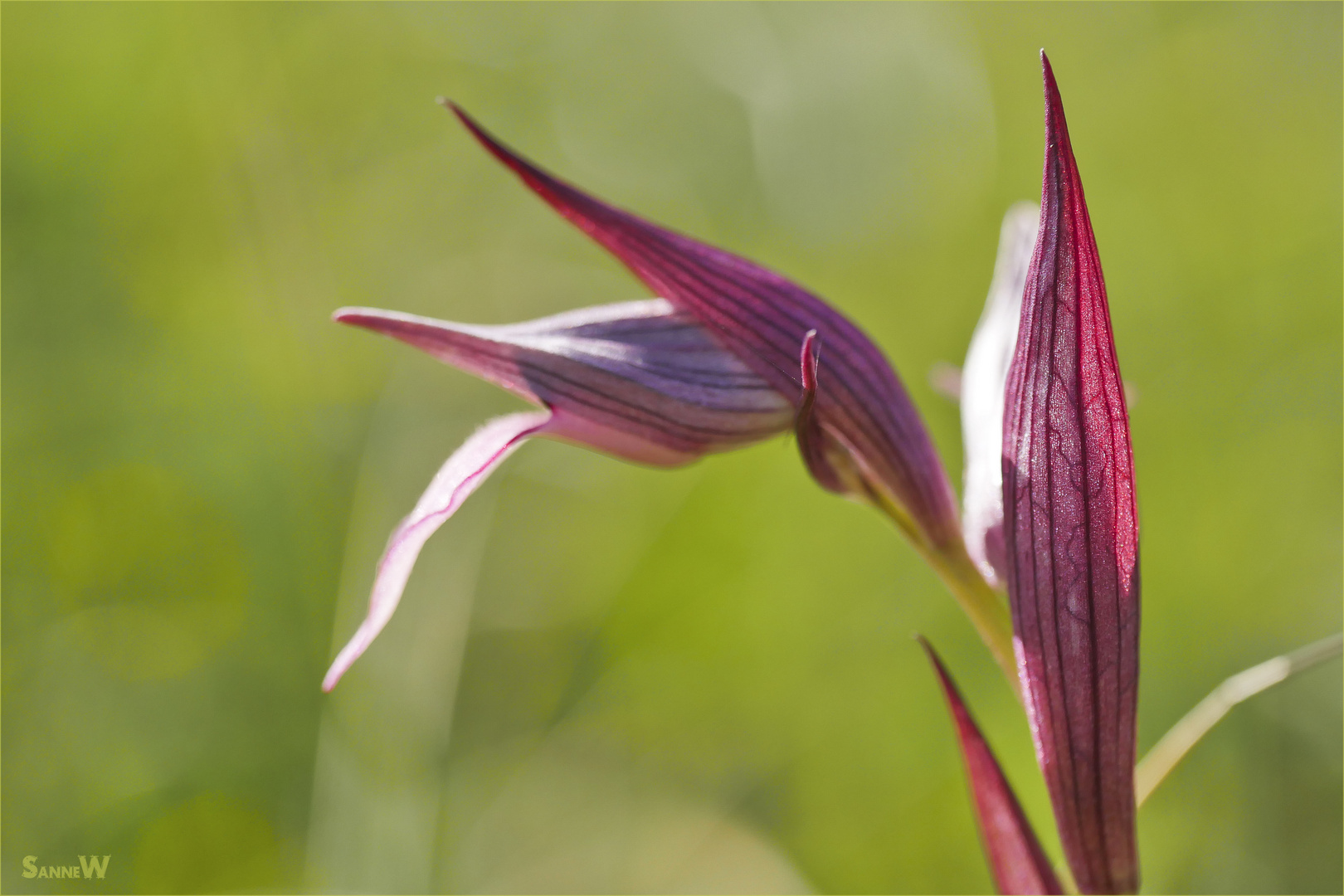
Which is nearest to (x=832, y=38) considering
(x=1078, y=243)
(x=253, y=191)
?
(x=253, y=191)

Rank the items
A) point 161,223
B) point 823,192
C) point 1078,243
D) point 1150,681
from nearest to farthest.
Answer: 1. point 1078,243
2. point 1150,681
3. point 161,223
4. point 823,192

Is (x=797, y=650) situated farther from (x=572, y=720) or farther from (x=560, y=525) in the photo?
(x=560, y=525)

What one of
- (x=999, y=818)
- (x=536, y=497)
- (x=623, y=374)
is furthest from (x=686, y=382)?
(x=536, y=497)

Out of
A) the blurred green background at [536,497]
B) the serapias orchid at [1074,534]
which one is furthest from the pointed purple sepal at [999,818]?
the blurred green background at [536,497]

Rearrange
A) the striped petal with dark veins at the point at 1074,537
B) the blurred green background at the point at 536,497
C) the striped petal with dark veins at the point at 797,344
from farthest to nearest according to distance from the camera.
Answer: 1. the blurred green background at the point at 536,497
2. the striped petal with dark veins at the point at 797,344
3. the striped petal with dark veins at the point at 1074,537

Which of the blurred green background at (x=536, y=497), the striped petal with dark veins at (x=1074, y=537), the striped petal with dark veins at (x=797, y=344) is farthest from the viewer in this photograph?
the blurred green background at (x=536, y=497)

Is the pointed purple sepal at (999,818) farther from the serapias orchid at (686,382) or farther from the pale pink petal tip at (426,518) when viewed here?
the pale pink petal tip at (426,518)

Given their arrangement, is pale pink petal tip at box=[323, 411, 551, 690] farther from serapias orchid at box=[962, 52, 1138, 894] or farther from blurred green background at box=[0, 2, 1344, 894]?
blurred green background at box=[0, 2, 1344, 894]
